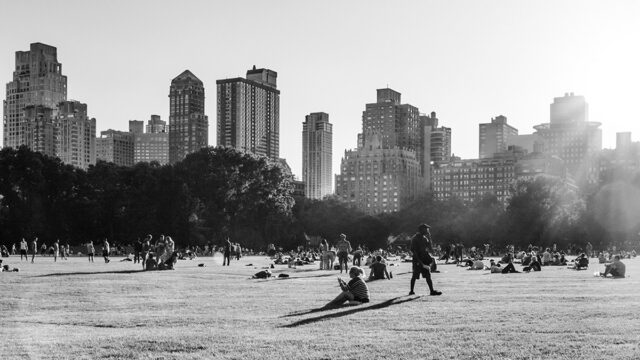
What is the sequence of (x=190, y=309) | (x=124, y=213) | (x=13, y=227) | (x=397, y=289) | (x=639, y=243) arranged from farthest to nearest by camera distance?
(x=639, y=243)
(x=124, y=213)
(x=13, y=227)
(x=397, y=289)
(x=190, y=309)

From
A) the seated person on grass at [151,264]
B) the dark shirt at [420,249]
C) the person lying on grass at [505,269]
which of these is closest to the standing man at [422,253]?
the dark shirt at [420,249]

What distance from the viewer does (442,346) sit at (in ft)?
48.8

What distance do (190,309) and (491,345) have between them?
979 centimetres

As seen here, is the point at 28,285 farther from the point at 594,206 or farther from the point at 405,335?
the point at 594,206

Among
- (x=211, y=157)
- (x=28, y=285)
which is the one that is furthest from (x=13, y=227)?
(x=28, y=285)

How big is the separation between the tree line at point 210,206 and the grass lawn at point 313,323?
248 ft

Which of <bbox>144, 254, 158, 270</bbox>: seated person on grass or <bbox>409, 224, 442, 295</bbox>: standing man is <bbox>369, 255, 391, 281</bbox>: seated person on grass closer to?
<bbox>409, 224, 442, 295</bbox>: standing man

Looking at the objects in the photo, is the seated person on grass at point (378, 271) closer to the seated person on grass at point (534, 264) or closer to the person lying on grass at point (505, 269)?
the person lying on grass at point (505, 269)

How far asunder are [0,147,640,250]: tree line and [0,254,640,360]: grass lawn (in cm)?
7551

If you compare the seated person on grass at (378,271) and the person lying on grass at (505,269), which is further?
the person lying on grass at (505,269)

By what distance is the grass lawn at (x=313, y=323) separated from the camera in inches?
575

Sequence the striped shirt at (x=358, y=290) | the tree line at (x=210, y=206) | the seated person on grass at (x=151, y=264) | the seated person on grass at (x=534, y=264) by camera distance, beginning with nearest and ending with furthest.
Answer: the striped shirt at (x=358, y=290)
the seated person on grass at (x=151, y=264)
the seated person on grass at (x=534, y=264)
the tree line at (x=210, y=206)

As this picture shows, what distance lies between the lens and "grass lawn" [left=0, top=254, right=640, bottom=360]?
14617mm

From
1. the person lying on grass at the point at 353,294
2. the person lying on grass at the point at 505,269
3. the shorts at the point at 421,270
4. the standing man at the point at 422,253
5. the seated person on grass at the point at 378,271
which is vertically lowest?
the person lying on grass at the point at 505,269
